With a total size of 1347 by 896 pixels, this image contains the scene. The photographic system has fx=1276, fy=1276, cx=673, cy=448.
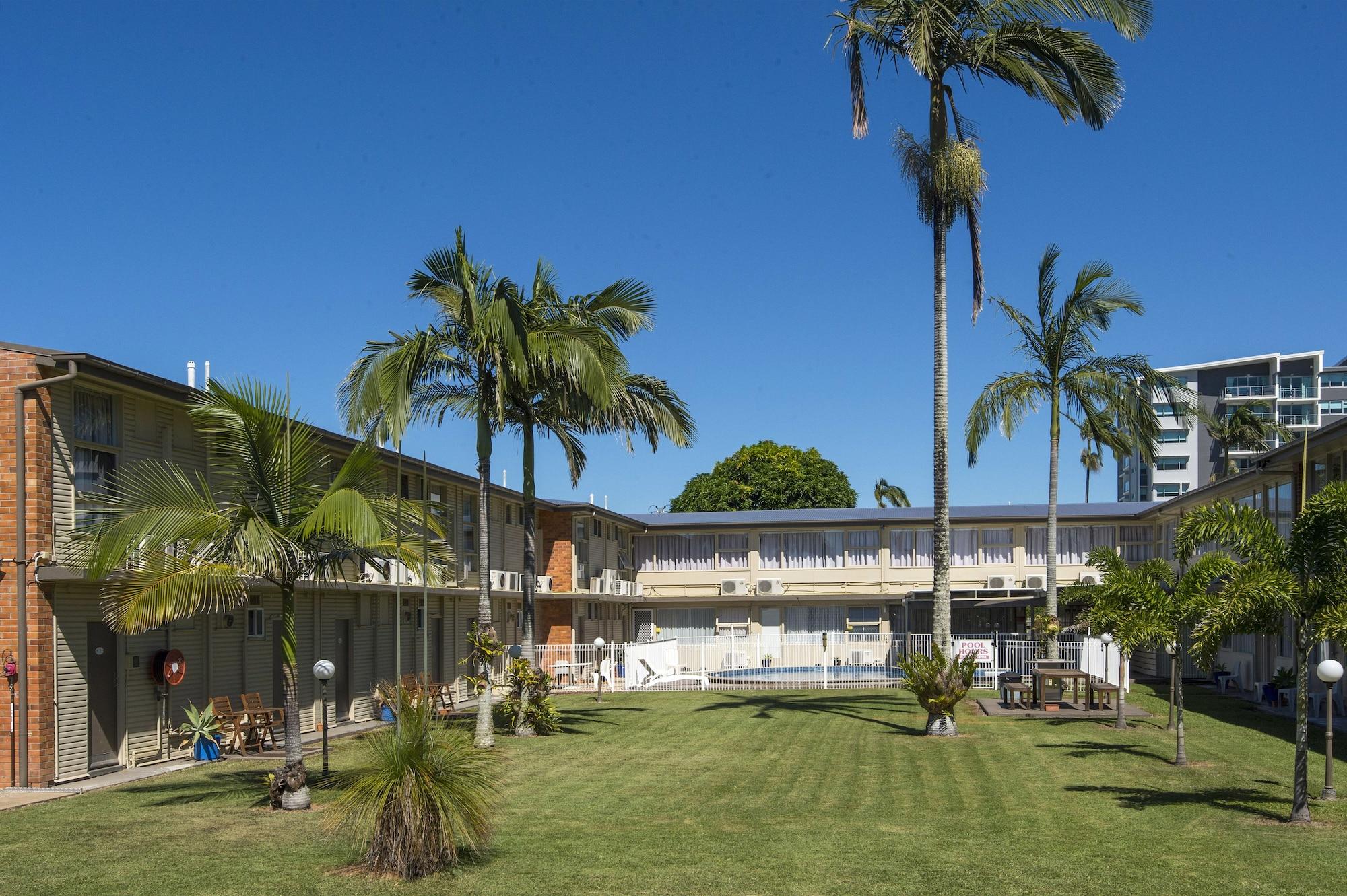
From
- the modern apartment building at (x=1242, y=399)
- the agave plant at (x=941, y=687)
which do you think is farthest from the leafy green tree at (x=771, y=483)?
the agave plant at (x=941, y=687)

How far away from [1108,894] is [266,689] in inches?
665

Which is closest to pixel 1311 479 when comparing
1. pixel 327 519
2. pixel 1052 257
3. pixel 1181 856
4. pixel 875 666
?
pixel 1052 257

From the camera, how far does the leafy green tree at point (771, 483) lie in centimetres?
7119

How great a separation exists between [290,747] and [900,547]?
34.9 metres

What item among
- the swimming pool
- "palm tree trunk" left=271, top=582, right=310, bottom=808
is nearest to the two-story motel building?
"palm tree trunk" left=271, top=582, right=310, bottom=808

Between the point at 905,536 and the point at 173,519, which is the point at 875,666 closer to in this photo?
the point at 905,536

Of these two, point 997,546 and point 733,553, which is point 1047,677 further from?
point 733,553

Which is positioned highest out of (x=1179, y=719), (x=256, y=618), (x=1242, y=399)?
(x=1242, y=399)

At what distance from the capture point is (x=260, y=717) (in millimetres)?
21250

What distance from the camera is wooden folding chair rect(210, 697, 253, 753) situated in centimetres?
2047

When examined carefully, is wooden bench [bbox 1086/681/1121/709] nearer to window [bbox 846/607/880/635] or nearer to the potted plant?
Answer: the potted plant

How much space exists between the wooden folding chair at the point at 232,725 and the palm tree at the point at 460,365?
3.78m

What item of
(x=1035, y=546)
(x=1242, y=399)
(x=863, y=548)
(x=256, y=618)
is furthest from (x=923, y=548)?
(x=1242, y=399)

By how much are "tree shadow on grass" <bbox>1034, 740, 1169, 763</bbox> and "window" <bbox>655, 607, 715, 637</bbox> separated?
90.2ft
